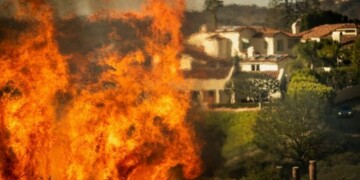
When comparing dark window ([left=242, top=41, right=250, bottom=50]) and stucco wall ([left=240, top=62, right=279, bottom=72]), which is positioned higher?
dark window ([left=242, top=41, right=250, bottom=50])

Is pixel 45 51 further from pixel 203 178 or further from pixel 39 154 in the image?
pixel 203 178

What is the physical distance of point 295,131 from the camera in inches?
2159

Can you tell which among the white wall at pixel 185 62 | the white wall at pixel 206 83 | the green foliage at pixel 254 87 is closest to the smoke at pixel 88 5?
the white wall at pixel 206 83

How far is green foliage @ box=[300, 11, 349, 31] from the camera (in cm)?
10320

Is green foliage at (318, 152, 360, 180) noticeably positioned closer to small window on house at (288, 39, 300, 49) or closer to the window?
the window

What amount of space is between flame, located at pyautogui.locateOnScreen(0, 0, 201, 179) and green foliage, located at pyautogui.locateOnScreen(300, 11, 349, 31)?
59.5 meters

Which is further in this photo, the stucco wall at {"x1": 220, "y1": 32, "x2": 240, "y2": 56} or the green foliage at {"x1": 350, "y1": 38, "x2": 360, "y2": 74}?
the stucco wall at {"x1": 220, "y1": 32, "x2": 240, "y2": 56}

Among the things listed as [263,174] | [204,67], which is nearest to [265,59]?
[204,67]

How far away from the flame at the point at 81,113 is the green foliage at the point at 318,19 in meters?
59.5

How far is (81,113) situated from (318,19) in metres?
71.8

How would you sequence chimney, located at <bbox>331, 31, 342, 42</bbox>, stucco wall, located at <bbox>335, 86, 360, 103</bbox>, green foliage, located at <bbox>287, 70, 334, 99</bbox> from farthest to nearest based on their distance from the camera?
chimney, located at <bbox>331, 31, 342, 42</bbox> → stucco wall, located at <bbox>335, 86, 360, 103</bbox> → green foliage, located at <bbox>287, 70, 334, 99</bbox>

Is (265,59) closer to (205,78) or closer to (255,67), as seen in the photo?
(255,67)

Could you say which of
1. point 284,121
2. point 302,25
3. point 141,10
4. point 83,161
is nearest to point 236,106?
point 284,121

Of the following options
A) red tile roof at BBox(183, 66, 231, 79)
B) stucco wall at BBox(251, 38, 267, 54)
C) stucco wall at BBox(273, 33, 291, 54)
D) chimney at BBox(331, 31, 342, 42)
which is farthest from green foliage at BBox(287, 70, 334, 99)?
stucco wall at BBox(251, 38, 267, 54)
